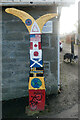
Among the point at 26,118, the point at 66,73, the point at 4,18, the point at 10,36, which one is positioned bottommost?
the point at 26,118

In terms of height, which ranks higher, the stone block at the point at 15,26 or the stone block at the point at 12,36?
the stone block at the point at 15,26

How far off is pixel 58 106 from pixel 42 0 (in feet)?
11.3

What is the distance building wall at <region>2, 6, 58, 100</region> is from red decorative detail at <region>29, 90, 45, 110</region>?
1.05 m

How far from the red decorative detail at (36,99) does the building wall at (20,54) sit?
1.05 m

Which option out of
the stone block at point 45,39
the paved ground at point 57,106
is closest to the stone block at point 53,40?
the stone block at point 45,39

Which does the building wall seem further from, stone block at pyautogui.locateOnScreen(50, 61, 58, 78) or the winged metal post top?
the winged metal post top

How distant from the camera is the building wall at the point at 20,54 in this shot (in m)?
5.07

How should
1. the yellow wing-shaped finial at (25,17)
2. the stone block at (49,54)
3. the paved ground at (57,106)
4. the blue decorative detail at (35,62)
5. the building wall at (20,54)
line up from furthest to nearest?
1. the stone block at (49,54)
2. the building wall at (20,54)
3. the paved ground at (57,106)
4. the blue decorative detail at (35,62)
5. the yellow wing-shaped finial at (25,17)

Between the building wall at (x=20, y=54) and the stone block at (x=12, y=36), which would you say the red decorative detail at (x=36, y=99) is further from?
the stone block at (x=12, y=36)

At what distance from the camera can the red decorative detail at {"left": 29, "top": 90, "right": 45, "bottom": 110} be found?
435cm

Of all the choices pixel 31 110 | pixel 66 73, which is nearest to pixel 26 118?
pixel 31 110

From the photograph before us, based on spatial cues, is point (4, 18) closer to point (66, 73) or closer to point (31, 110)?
point (31, 110)

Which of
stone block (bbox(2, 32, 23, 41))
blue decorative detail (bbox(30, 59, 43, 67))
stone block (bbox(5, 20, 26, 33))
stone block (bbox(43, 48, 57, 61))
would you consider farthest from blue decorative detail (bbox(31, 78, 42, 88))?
stone block (bbox(5, 20, 26, 33))

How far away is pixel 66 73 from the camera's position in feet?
27.7
